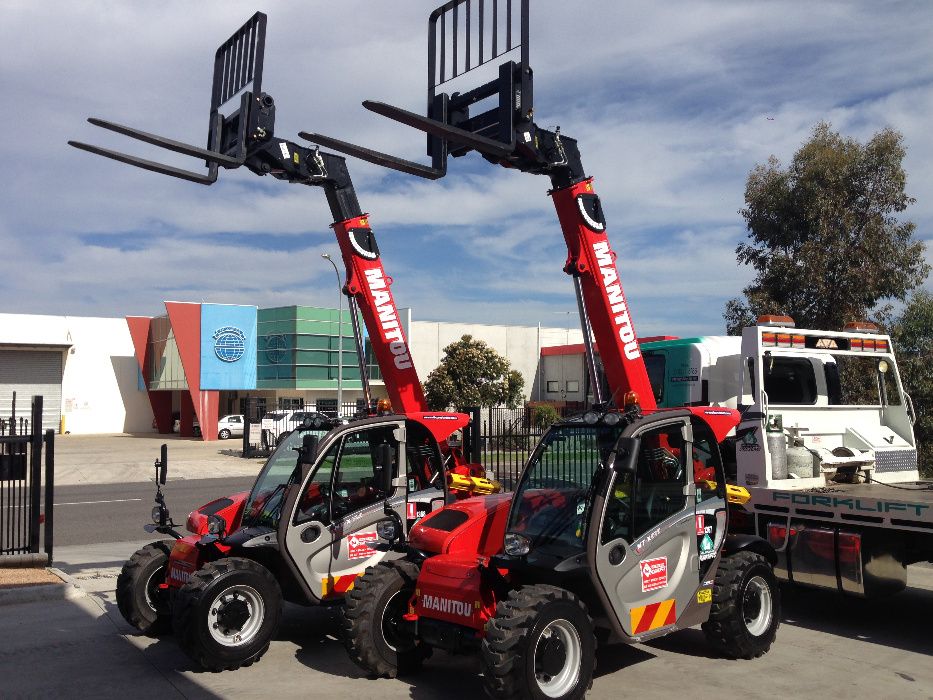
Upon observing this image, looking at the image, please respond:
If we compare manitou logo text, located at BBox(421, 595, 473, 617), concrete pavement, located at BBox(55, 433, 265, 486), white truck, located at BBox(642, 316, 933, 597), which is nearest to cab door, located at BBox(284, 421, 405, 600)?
manitou logo text, located at BBox(421, 595, 473, 617)

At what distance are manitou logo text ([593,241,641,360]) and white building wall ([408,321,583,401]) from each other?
137ft

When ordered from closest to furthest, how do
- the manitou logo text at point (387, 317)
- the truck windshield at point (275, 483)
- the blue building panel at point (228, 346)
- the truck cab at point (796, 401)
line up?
the truck windshield at point (275, 483), the truck cab at point (796, 401), the manitou logo text at point (387, 317), the blue building panel at point (228, 346)

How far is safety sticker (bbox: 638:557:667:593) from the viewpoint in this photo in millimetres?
5832

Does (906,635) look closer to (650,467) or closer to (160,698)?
(650,467)

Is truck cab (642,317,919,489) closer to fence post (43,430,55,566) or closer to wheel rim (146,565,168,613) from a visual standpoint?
wheel rim (146,565,168,613)

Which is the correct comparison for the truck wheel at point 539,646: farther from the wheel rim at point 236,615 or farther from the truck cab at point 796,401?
the truck cab at point 796,401

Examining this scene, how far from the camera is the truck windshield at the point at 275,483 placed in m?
7.16

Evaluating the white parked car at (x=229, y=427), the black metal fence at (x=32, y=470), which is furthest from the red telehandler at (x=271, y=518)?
the white parked car at (x=229, y=427)

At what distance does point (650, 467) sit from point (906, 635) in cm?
342

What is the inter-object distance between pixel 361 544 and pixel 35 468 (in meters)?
5.22

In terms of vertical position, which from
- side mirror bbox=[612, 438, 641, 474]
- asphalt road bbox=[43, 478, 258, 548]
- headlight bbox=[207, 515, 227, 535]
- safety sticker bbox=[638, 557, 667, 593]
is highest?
side mirror bbox=[612, 438, 641, 474]

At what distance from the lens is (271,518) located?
23.4 ft

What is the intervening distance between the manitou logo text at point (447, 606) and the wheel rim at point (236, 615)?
53.9 inches

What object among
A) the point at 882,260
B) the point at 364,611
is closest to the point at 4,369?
the point at 882,260
